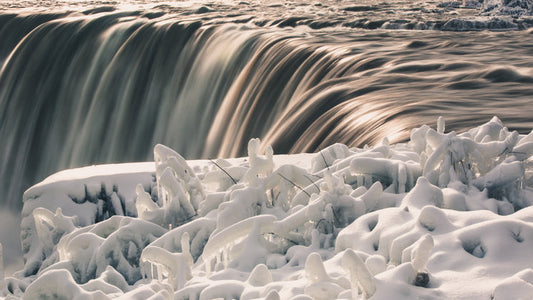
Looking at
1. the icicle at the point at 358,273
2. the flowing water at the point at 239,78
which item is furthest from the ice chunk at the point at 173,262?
the flowing water at the point at 239,78

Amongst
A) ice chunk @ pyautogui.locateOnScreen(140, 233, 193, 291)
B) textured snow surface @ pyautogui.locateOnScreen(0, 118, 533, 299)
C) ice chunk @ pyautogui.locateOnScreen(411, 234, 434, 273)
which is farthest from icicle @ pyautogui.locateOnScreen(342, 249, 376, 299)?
ice chunk @ pyautogui.locateOnScreen(140, 233, 193, 291)

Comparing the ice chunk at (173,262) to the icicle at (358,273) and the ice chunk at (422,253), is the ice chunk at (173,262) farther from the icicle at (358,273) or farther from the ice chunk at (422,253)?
the ice chunk at (422,253)

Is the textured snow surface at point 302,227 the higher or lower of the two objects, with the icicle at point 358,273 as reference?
lower

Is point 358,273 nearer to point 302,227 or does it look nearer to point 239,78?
point 302,227

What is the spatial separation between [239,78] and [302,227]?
935cm

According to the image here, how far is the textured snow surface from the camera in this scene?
327cm

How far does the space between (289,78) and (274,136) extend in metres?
2.73

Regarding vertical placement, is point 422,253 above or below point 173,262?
above

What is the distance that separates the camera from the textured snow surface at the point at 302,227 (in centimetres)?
327

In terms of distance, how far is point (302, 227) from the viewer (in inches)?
166

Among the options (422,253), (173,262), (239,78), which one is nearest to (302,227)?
(173,262)

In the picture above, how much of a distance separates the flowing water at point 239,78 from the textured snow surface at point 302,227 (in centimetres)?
293

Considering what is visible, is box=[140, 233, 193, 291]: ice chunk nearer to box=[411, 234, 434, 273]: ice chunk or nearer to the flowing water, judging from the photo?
box=[411, 234, 434, 273]: ice chunk

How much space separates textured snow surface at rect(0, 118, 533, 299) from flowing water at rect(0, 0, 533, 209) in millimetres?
2926
